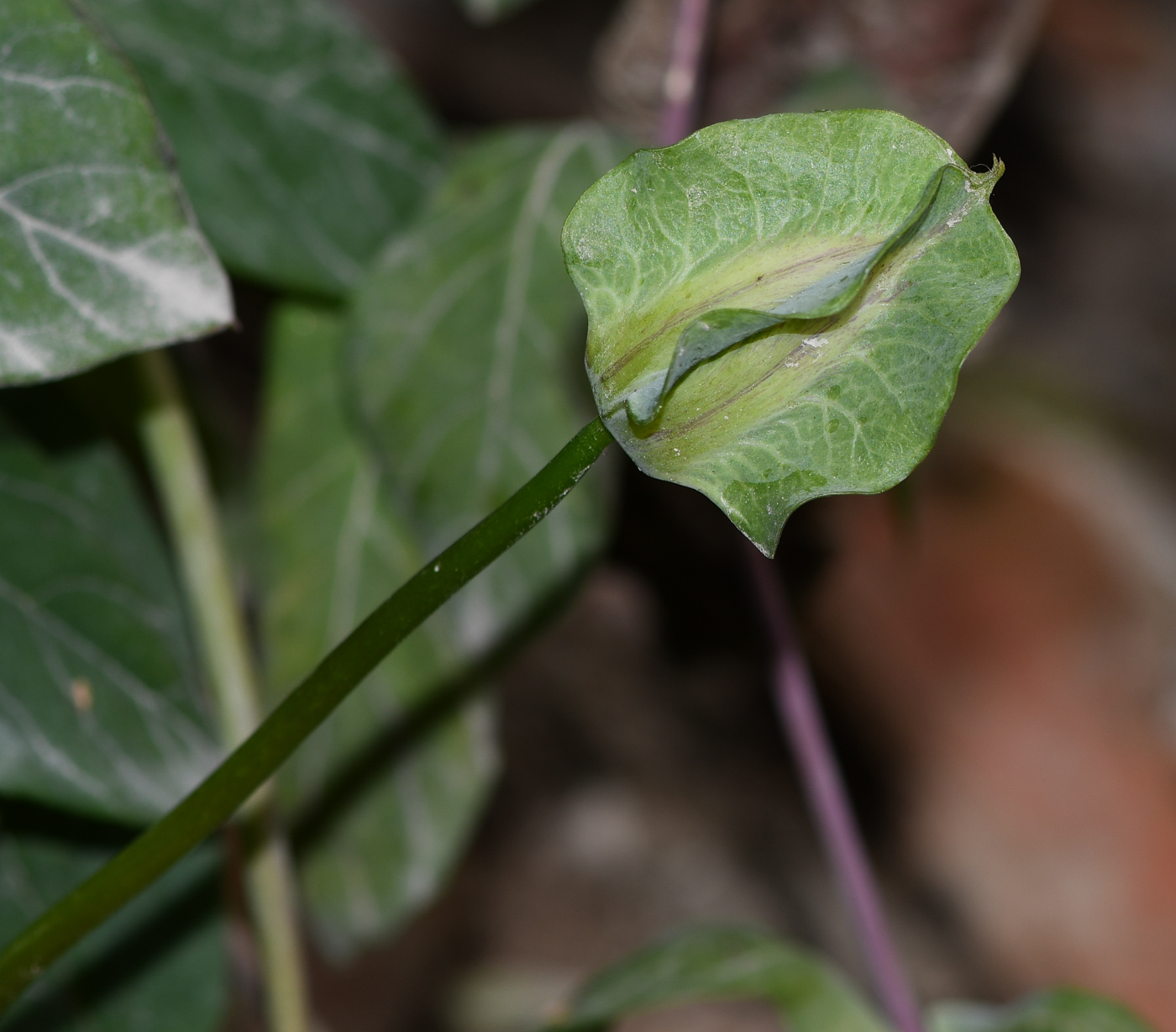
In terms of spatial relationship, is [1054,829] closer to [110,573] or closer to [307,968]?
[307,968]

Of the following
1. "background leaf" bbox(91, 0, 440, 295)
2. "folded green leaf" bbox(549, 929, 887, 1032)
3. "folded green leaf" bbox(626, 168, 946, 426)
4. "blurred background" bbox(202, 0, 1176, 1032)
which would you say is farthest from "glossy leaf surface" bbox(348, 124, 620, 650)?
"blurred background" bbox(202, 0, 1176, 1032)

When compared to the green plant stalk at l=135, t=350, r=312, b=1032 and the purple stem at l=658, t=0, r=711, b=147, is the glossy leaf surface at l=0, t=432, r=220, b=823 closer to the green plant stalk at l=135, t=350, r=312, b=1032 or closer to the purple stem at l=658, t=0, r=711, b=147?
the green plant stalk at l=135, t=350, r=312, b=1032

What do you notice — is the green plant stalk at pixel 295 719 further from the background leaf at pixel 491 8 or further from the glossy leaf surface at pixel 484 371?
the background leaf at pixel 491 8

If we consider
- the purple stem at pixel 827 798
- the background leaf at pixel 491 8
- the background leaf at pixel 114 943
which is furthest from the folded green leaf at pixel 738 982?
the background leaf at pixel 491 8

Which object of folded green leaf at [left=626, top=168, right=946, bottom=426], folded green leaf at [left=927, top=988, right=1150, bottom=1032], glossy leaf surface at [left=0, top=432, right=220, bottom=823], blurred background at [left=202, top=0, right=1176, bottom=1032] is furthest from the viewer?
blurred background at [left=202, top=0, right=1176, bottom=1032]

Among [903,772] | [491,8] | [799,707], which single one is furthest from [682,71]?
[903,772]

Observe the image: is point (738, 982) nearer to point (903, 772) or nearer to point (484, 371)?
point (484, 371)
